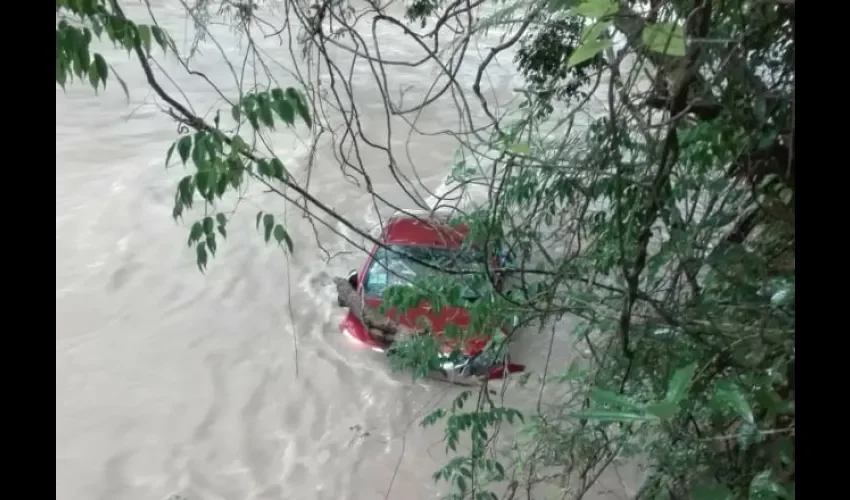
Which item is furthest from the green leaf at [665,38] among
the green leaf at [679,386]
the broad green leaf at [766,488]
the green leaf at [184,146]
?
the green leaf at [184,146]

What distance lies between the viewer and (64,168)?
4777mm

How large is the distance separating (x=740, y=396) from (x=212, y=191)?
0.84m

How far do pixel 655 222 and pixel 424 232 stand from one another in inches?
51.3

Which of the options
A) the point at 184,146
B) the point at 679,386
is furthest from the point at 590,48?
the point at 184,146

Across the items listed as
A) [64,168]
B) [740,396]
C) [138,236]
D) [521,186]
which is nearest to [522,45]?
[521,186]

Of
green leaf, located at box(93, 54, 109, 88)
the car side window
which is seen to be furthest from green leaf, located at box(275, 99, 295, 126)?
the car side window

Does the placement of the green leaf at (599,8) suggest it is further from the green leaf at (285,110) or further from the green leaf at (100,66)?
→ the green leaf at (100,66)

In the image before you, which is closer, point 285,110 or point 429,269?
point 285,110

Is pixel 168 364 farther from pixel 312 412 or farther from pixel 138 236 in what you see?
pixel 138 236

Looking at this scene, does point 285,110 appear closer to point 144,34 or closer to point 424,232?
point 144,34

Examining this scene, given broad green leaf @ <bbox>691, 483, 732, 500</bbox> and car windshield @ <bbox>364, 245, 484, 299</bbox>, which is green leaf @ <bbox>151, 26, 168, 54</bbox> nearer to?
car windshield @ <bbox>364, 245, 484, 299</bbox>

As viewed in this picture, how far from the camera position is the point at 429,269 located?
2025mm

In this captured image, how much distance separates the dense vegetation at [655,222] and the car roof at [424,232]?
0.19m

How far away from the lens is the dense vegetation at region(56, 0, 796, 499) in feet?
2.81
